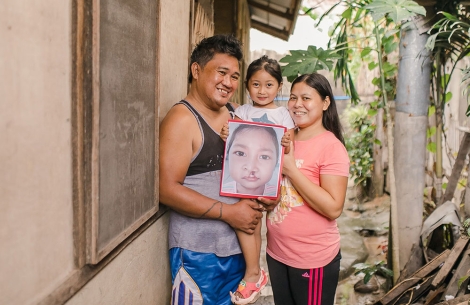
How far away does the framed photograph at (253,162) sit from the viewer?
211 centimetres

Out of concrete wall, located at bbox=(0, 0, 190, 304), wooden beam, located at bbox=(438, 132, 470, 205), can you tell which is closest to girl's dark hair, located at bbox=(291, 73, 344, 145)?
concrete wall, located at bbox=(0, 0, 190, 304)

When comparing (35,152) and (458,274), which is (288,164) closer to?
(35,152)

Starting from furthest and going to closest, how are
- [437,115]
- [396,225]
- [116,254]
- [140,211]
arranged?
[437,115], [396,225], [140,211], [116,254]

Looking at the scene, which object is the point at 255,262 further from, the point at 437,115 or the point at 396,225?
the point at 437,115

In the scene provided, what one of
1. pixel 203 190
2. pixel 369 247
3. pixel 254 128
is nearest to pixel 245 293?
pixel 203 190

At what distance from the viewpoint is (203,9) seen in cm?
369

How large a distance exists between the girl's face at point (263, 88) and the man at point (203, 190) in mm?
434

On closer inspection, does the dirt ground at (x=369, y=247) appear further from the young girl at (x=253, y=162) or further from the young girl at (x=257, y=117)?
the young girl at (x=253, y=162)

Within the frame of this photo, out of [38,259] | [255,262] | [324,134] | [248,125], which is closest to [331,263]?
[255,262]

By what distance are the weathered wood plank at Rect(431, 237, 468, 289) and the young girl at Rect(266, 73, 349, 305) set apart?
4.31ft

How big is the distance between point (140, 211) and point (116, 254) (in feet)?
0.80

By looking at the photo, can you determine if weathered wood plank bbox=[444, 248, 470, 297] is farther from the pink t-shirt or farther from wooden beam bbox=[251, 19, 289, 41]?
wooden beam bbox=[251, 19, 289, 41]

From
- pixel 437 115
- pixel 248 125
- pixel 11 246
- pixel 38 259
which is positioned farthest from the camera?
pixel 437 115

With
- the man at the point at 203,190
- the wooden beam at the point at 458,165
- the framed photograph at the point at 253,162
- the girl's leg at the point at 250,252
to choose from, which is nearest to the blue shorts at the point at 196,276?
the man at the point at 203,190
